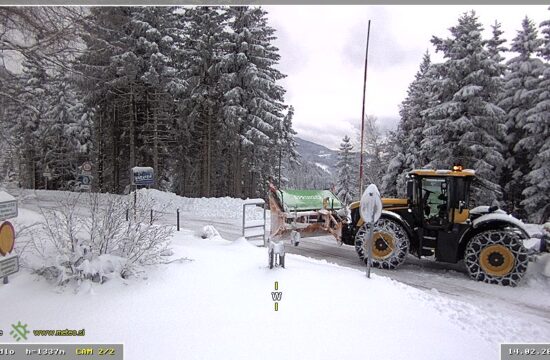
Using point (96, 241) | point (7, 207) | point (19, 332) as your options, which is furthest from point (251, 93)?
point (19, 332)

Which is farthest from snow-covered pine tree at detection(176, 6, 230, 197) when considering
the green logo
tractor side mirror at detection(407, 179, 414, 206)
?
the green logo

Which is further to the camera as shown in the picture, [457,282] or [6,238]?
[457,282]

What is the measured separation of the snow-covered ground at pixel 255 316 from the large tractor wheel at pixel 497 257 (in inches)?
50.9

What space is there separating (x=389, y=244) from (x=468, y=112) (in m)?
7.71

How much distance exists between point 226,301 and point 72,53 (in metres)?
3.99

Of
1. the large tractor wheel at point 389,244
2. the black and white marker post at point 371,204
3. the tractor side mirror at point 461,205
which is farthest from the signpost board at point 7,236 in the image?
the tractor side mirror at point 461,205

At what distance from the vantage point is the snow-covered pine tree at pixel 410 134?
46.2ft

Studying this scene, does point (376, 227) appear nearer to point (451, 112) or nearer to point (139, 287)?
point (139, 287)

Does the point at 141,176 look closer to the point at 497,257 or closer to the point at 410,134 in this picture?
the point at 497,257

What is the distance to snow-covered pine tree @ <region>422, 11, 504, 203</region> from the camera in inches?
465

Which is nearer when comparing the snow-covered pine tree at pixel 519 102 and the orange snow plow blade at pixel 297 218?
the orange snow plow blade at pixel 297 218

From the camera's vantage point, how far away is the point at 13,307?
3201mm

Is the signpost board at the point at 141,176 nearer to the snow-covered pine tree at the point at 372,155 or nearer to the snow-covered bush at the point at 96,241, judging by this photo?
the snow-covered bush at the point at 96,241

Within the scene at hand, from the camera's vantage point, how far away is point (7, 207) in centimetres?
308
